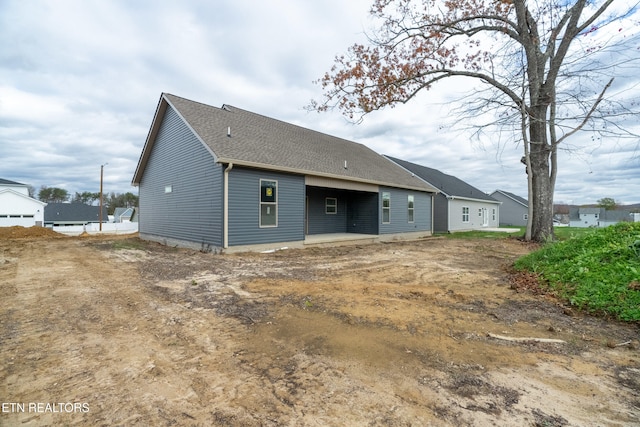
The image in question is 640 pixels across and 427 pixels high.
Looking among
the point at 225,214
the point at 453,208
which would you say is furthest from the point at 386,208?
the point at 453,208

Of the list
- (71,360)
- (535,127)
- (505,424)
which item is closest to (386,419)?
(505,424)

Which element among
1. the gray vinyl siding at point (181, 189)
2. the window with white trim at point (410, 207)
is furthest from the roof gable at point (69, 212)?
the window with white trim at point (410, 207)

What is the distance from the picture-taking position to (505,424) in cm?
193

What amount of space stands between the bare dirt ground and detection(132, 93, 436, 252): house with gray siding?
16.0ft

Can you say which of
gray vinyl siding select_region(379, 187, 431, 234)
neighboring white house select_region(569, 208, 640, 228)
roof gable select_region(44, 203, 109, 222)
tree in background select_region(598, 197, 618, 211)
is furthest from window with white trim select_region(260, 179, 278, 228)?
tree in background select_region(598, 197, 618, 211)

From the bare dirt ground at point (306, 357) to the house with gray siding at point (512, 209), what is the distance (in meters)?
36.4

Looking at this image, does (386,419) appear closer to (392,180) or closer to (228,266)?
(228,266)

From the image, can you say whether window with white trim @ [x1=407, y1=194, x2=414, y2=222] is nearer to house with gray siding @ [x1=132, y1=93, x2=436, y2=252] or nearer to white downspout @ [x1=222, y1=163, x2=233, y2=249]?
house with gray siding @ [x1=132, y1=93, x2=436, y2=252]

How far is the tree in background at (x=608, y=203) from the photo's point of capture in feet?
204

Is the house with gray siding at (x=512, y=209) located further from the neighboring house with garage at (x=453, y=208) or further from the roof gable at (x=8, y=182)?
the roof gable at (x=8, y=182)

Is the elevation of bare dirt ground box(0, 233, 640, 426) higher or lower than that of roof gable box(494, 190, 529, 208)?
lower

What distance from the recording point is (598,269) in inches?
199

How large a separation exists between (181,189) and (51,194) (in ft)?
232

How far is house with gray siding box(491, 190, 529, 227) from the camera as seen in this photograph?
35.6 m
